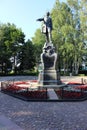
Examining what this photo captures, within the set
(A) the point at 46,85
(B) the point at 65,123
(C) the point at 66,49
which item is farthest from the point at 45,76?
(C) the point at 66,49

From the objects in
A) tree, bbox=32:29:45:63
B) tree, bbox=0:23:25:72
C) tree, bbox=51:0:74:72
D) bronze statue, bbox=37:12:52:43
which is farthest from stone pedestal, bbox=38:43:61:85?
tree, bbox=32:29:45:63

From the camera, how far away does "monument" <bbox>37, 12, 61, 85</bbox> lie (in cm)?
2114

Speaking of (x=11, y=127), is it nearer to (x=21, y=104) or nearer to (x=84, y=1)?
(x=21, y=104)

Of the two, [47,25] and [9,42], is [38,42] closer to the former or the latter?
[9,42]

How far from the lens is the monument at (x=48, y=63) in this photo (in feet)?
69.4

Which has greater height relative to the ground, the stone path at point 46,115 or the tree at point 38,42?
the tree at point 38,42

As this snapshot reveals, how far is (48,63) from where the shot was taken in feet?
71.7

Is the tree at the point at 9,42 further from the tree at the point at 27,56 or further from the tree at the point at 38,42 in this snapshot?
the tree at the point at 38,42

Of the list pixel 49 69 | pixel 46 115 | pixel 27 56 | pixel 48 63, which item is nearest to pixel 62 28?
pixel 27 56

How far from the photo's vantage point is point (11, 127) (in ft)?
27.7

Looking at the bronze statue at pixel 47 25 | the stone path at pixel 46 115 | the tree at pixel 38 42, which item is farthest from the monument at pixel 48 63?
the tree at pixel 38 42

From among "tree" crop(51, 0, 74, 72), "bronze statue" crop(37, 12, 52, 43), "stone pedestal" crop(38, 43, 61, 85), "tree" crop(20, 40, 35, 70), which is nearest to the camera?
"stone pedestal" crop(38, 43, 61, 85)

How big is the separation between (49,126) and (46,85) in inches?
463

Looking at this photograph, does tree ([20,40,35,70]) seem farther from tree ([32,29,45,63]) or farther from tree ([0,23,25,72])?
tree ([0,23,25,72])
